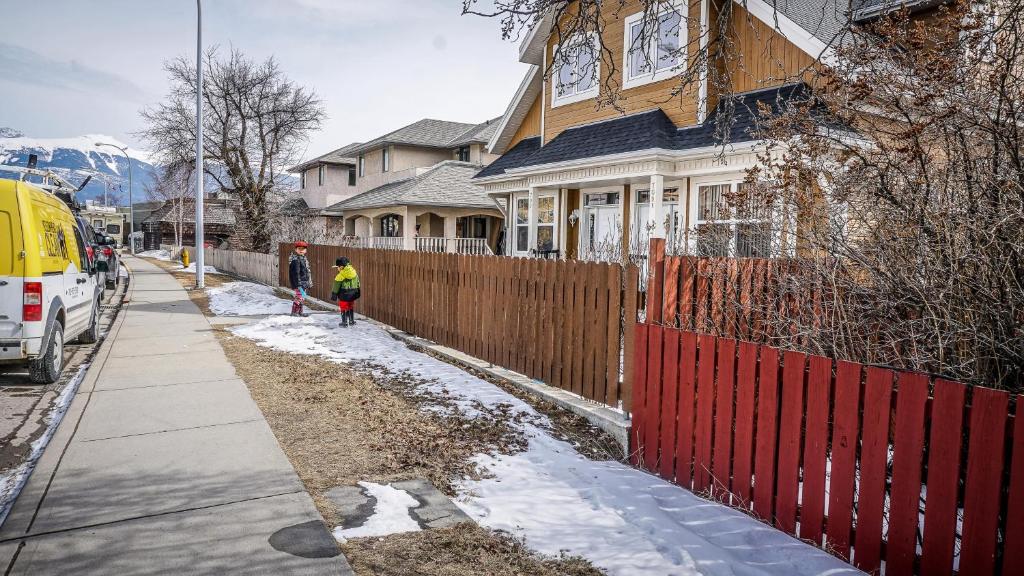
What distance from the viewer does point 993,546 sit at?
9.94 feet

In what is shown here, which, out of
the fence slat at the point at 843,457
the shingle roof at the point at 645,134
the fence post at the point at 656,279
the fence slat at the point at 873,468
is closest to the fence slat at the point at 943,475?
the fence slat at the point at 873,468

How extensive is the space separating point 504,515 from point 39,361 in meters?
6.52

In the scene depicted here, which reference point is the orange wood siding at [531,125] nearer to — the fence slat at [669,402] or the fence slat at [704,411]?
the fence slat at [669,402]

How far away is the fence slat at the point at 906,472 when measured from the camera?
3354 mm

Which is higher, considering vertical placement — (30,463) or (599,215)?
(599,215)

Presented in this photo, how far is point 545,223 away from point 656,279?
1196 cm

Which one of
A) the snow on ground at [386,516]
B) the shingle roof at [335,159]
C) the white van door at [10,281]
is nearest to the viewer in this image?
the snow on ground at [386,516]

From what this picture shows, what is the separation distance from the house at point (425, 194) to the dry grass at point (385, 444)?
1444 cm

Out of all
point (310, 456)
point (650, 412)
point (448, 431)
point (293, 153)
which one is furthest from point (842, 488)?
point (293, 153)

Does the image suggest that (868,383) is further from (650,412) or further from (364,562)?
(364,562)

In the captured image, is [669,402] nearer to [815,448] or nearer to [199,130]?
[815,448]

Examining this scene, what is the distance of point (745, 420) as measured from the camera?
4426mm

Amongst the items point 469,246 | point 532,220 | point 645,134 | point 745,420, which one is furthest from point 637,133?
point 469,246

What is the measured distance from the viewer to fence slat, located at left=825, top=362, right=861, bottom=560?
3.70 metres
